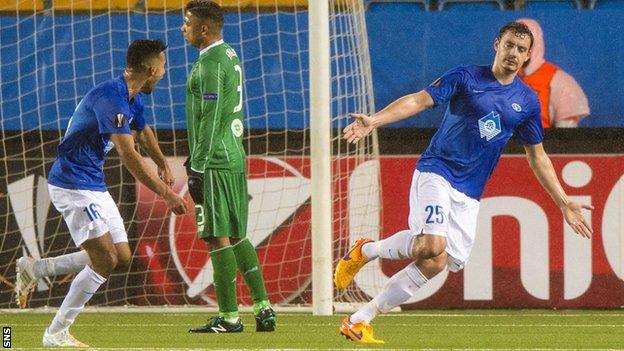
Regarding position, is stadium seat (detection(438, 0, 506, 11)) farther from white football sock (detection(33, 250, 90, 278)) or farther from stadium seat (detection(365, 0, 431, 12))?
white football sock (detection(33, 250, 90, 278))

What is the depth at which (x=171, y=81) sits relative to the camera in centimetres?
1137

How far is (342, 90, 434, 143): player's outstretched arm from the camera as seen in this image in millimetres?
6414

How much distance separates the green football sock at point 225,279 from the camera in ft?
25.8

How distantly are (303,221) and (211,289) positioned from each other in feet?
2.70

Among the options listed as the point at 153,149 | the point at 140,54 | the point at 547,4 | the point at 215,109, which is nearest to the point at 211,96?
the point at 215,109

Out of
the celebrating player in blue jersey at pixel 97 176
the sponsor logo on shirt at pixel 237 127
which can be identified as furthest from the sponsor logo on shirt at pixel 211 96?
the celebrating player in blue jersey at pixel 97 176

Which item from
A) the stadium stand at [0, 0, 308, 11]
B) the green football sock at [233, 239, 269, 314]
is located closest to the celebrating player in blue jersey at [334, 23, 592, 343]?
the green football sock at [233, 239, 269, 314]

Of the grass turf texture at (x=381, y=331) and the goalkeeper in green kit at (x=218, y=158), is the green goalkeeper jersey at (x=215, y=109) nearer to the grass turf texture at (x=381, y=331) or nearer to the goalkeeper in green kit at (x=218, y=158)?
the goalkeeper in green kit at (x=218, y=158)

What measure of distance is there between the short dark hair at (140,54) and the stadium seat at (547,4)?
4.93m

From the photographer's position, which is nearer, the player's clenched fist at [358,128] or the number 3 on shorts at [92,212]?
the player's clenched fist at [358,128]

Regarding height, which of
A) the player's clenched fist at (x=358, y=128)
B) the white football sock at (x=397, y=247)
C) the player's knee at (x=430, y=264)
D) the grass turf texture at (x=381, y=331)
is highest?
the player's clenched fist at (x=358, y=128)

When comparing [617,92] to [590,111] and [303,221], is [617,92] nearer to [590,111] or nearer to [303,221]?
[590,111]

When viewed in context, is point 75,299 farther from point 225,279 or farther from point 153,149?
point 153,149
